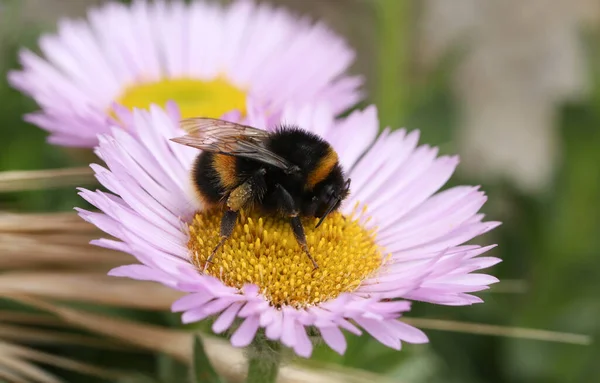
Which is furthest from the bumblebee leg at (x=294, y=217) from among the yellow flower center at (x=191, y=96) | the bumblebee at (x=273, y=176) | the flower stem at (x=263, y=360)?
the yellow flower center at (x=191, y=96)

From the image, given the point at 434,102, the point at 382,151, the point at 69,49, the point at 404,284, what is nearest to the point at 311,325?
the point at 404,284

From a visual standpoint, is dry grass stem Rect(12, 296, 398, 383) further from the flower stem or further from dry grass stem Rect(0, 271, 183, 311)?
the flower stem

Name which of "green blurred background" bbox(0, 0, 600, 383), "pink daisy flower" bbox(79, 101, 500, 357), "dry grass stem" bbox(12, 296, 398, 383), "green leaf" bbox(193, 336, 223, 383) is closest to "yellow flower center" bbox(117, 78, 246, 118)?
"green blurred background" bbox(0, 0, 600, 383)

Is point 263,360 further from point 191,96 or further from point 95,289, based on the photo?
point 191,96

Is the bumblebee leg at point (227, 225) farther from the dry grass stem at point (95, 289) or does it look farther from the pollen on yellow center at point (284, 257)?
the dry grass stem at point (95, 289)

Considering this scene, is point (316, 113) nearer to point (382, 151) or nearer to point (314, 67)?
point (382, 151)
